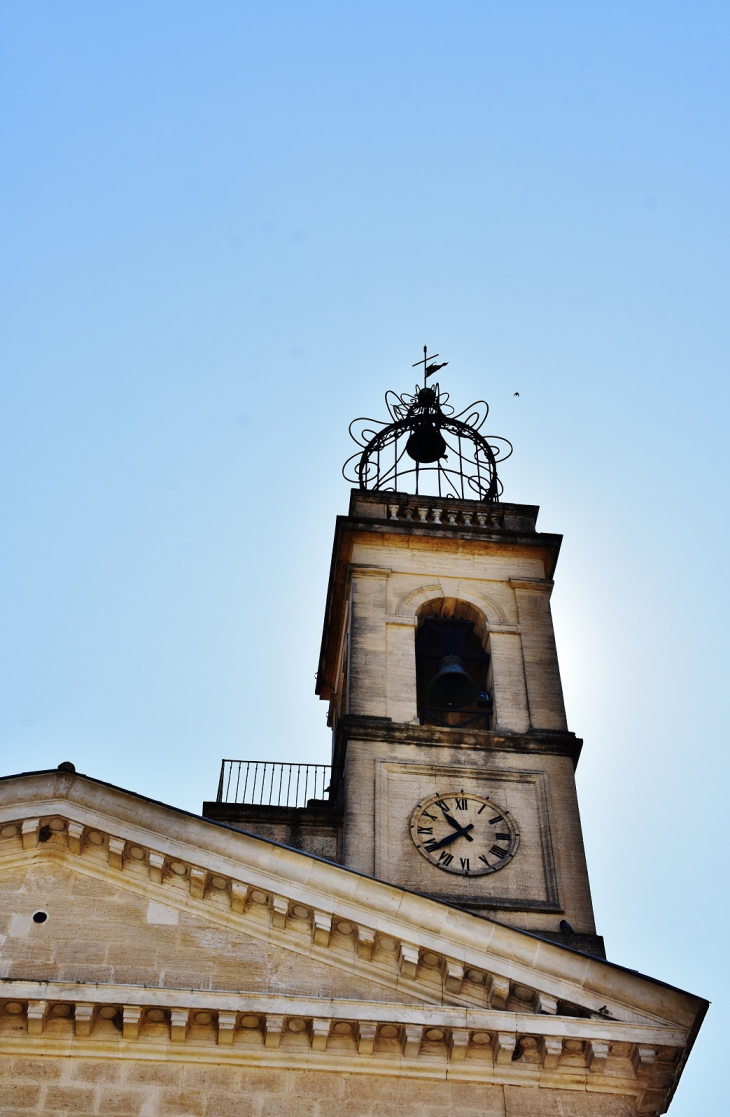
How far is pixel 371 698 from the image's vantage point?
21984 millimetres

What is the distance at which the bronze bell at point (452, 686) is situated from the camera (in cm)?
2261

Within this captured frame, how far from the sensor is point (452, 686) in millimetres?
22719

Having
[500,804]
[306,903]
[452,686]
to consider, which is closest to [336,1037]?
[306,903]

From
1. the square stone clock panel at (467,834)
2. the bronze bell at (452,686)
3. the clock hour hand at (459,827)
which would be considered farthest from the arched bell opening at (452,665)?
the clock hour hand at (459,827)

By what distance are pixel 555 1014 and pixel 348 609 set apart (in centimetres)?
1076

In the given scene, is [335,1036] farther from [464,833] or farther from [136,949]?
[464,833]

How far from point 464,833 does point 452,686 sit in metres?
3.07

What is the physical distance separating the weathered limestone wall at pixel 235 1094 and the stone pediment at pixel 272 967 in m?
0.17

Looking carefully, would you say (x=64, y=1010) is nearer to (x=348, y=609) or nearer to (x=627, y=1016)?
(x=627, y=1016)

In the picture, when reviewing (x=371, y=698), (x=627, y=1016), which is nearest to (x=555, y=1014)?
(x=627, y=1016)

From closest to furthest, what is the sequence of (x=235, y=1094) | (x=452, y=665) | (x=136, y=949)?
(x=235, y=1094), (x=136, y=949), (x=452, y=665)

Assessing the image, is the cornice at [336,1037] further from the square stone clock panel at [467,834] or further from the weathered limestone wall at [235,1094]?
the square stone clock panel at [467,834]

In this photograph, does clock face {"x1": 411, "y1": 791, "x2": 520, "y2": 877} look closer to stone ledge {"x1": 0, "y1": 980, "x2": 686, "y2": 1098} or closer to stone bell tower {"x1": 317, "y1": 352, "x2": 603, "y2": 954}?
stone bell tower {"x1": 317, "y1": 352, "x2": 603, "y2": 954}

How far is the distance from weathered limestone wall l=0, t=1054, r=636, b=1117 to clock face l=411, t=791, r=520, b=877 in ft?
20.3
